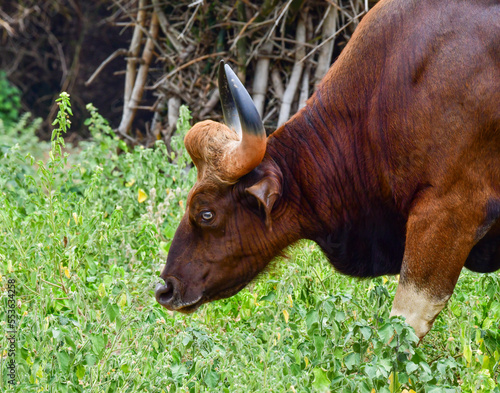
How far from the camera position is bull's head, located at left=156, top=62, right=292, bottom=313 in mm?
3357

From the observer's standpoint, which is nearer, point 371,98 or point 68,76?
point 371,98

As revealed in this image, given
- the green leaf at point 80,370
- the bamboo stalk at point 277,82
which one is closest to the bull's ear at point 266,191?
the green leaf at point 80,370

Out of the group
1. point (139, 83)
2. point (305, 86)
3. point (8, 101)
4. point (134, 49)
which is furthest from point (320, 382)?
point (8, 101)

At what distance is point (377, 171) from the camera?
333cm

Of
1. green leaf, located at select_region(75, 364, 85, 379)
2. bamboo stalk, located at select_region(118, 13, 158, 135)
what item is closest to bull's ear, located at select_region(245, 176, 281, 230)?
green leaf, located at select_region(75, 364, 85, 379)

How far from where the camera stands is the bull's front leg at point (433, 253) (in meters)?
3.03

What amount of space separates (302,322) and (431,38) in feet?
4.66

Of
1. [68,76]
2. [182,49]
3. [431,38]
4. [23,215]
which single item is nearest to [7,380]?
[431,38]

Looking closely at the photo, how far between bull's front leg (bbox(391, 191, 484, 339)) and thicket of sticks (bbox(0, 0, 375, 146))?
319cm

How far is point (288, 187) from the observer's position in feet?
11.4

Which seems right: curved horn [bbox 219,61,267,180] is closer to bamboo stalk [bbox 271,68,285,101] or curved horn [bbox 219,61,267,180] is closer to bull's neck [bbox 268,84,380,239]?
bull's neck [bbox 268,84,380,239]

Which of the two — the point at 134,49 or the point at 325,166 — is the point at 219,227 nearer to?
the point at 325,166

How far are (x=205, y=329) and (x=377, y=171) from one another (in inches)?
44.6

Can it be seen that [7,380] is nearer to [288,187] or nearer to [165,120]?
[288,187]
